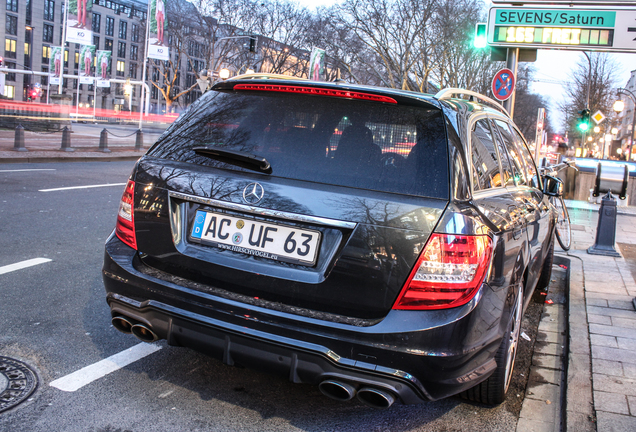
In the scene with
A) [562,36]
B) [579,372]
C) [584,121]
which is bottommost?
[579,372]

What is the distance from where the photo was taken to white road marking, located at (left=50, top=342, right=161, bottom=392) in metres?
3.28

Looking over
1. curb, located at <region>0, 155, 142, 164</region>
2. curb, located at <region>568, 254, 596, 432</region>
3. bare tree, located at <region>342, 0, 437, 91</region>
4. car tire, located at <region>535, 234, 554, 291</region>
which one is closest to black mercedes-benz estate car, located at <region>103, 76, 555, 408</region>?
curb, located at <region>568, 254, 596, 432</region>

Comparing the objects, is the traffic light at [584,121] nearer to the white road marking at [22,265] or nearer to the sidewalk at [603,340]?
the sidewalk at [603,340]

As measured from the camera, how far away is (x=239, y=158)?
2.88m

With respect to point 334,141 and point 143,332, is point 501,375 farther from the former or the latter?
point 143,332

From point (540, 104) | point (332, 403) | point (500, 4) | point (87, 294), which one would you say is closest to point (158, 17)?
point (500, 4)

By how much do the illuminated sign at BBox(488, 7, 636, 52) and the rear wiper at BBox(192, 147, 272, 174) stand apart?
38.0 feet

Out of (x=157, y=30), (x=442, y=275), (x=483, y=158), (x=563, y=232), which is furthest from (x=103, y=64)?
(x=442, y=275)

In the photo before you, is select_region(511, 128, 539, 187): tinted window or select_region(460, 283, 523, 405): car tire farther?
Answer: select_region(511, 128, 539, 187): tinted window

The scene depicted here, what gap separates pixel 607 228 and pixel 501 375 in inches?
219

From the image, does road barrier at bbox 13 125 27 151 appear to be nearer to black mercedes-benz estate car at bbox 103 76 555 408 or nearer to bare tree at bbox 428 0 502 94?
black mercedes-benz estate car at bbox 103 76 555 408

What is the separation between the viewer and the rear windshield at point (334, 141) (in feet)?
8.79

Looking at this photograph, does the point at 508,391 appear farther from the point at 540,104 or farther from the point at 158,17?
the point at 540,104

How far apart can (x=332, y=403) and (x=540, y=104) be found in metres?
96.2
